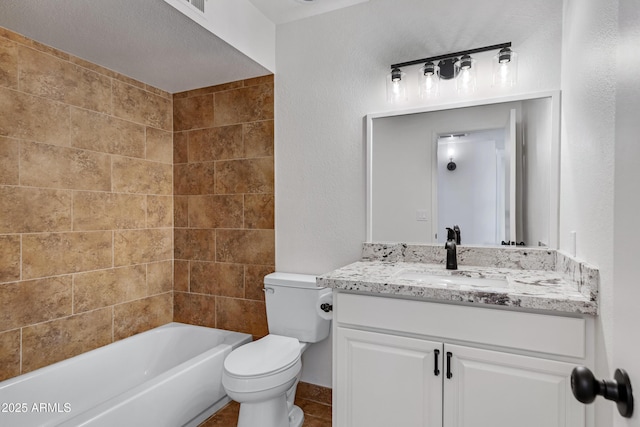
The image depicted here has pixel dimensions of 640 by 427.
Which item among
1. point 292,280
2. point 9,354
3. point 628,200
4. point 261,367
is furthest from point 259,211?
point 628,200

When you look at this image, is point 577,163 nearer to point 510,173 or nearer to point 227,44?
point 510,173

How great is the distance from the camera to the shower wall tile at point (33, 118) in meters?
1.77

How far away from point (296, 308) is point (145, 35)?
1719mm

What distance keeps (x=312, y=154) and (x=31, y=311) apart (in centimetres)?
179

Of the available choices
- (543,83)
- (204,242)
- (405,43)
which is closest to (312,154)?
(405,43)

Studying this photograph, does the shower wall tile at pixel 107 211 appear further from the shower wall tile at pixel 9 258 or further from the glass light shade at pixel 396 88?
the glass light shade at pixel 396 88

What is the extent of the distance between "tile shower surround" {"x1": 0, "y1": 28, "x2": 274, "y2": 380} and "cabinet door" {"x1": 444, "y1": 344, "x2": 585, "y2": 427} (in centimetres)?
142

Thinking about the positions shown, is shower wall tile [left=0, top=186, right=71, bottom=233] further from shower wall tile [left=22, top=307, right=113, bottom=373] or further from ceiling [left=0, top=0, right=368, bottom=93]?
ceiling [left=0, top=0, right=368, bottom=93]

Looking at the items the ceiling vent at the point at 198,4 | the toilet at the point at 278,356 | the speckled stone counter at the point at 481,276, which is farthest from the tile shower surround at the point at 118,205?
the speckled stone counter at the point at 481,276

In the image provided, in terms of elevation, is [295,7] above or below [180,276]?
above

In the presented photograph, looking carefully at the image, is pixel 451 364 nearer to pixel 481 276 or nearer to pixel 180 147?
pixel 481 276

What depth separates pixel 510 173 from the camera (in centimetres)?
181

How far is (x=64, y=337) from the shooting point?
2020mm

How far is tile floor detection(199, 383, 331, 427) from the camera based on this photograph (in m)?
2.05
